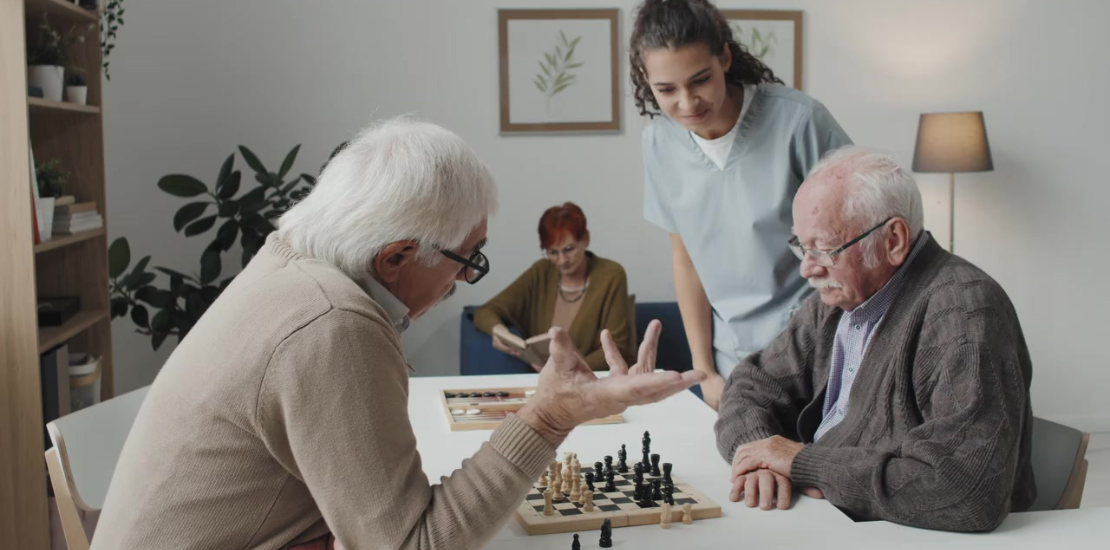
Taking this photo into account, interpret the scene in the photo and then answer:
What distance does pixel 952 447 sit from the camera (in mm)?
1635

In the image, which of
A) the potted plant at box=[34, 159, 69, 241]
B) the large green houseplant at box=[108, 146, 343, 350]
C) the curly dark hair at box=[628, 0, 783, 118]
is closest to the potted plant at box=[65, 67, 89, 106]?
the potted plant at box=[34, 159, 69, 241]

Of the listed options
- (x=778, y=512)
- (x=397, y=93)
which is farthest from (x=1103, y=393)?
(x=778, y=512)

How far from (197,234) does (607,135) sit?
73.2 inches

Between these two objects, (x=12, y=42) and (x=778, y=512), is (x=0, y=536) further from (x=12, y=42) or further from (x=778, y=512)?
(x=778, y=512)

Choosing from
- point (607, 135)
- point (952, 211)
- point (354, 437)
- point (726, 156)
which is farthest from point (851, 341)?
point (952, 211)

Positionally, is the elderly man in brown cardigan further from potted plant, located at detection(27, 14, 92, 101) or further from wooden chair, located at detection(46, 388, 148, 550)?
potted plant, located at detection(27, 14, 92, 101)

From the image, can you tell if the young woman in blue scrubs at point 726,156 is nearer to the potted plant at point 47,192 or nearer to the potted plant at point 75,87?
the potted plant at point 47,192

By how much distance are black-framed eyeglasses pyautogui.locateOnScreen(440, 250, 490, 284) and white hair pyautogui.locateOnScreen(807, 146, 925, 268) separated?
77cm

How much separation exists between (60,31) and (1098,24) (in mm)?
4534

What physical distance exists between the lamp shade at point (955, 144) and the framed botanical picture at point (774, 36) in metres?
0.65

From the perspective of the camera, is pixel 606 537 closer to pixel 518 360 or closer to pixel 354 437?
pixel 354 437

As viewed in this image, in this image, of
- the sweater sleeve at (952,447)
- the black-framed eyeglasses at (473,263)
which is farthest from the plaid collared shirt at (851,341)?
the black-framed eyeglasses at (473,263)

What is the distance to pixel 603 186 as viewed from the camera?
4.86 meters

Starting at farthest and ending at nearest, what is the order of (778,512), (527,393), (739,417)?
(527,393)
(739,417)
(778,512)
